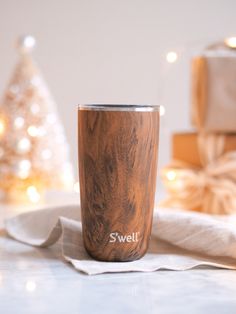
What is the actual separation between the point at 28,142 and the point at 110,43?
894 mm

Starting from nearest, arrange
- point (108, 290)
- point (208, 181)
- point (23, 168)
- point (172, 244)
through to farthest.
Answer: point (108, 290) < point (172, 244) < point (208, 181) < point (23, 168)

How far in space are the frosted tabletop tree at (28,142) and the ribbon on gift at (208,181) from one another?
249mm

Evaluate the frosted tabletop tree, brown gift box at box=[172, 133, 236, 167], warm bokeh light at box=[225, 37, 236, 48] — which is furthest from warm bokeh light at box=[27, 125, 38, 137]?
warm bokeh light at box=[225, 37, 236, 48]

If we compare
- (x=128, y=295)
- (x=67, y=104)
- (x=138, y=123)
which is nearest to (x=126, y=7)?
(x=67, y=104)

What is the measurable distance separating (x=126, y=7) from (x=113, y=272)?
1.56 meters

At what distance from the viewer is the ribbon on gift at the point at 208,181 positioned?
1.18 m

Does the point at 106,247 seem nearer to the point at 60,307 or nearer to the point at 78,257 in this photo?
the point at 78,257

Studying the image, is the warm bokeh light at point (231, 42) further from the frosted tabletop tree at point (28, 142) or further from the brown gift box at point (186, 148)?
the frosted tabletop tree at point (28, 142)

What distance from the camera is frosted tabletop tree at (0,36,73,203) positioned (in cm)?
130

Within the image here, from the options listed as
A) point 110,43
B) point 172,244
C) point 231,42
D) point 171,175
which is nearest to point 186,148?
point 171,175

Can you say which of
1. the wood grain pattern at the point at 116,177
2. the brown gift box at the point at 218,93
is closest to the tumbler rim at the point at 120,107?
the wood grain pattern at the point at 116,177

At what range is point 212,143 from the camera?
119cm

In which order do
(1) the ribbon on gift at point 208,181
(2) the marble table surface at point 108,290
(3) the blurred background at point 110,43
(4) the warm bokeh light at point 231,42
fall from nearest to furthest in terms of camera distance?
1. (2) the marble table surface at point 108,290
2. (1) the ribbon on gift at point 208,181
3. (4) the warm bokeh light at point 231,42
4. (3) the blurred background at point 110,43

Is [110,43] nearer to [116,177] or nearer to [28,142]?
[28,142]
